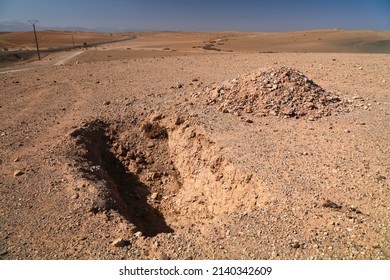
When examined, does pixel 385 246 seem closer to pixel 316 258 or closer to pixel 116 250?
pixel 316 258

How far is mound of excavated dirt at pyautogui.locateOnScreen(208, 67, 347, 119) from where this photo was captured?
898 cm

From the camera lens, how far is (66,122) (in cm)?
928

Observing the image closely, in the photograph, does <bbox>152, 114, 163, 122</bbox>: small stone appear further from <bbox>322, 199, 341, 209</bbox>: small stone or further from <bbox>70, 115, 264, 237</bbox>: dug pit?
<bbox>322, 199, 341, 209</bbox>: small stone

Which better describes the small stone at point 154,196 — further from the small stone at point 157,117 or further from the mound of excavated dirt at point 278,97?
the mound of excavated dirt at point 278,97

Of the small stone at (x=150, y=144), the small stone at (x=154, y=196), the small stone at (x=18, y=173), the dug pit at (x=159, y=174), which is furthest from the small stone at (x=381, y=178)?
the small stone at (x=18, y=173)

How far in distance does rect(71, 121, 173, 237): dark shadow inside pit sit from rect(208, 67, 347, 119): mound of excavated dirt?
3249mm

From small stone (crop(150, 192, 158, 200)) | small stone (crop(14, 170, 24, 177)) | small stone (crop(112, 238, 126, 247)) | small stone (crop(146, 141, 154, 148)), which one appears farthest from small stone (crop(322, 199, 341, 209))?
small stone (crop(14, 170, 24, 177))

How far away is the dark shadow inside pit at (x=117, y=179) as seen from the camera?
6660 millimetres

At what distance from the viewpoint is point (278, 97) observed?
9305mm

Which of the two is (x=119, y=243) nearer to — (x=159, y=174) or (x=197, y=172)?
(x=197, y=172)

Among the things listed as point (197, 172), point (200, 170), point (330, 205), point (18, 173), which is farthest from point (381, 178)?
point (18, 173)

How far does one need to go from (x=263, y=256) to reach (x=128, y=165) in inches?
203

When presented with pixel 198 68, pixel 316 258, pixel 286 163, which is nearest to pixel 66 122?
pixel 286 163

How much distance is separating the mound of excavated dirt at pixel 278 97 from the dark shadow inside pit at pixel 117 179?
10.7 feet
